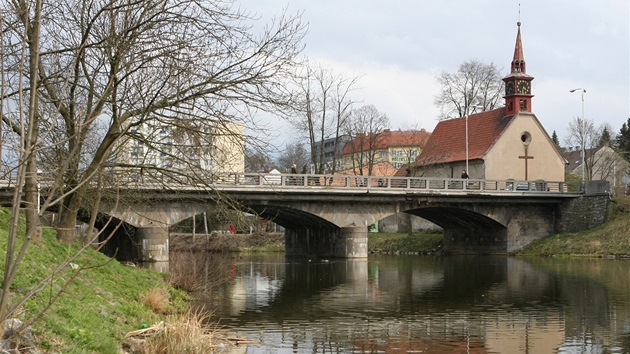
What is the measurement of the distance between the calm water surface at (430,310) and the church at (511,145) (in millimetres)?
20353

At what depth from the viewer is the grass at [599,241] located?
48562mm

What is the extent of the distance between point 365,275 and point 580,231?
70.3 feet

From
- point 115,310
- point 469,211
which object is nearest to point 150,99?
point 115,310

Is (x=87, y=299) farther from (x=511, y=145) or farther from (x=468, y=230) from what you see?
(x=511, y=145)

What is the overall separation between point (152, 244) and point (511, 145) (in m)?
29.8

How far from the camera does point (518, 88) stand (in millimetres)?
62219

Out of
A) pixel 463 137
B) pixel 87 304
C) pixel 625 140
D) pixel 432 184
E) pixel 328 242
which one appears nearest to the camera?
pixel 87 304

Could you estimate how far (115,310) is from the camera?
15.2 m

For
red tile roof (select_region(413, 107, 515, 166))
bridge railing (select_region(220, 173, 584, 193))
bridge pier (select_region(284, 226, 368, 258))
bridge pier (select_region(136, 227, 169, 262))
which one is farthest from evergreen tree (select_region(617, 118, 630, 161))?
bridge pier (select_region(136, 227, 169, 262))

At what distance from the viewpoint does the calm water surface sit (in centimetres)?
1720

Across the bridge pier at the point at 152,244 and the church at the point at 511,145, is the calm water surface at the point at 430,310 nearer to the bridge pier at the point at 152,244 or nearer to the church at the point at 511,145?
the bridge pier at the point at 152,244

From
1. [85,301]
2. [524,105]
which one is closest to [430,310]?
[85,301]

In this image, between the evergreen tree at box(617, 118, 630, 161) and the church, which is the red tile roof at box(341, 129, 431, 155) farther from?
the evergreen tree at box(617, 118, 630, 161)

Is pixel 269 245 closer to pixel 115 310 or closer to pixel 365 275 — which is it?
pixel 365 275
